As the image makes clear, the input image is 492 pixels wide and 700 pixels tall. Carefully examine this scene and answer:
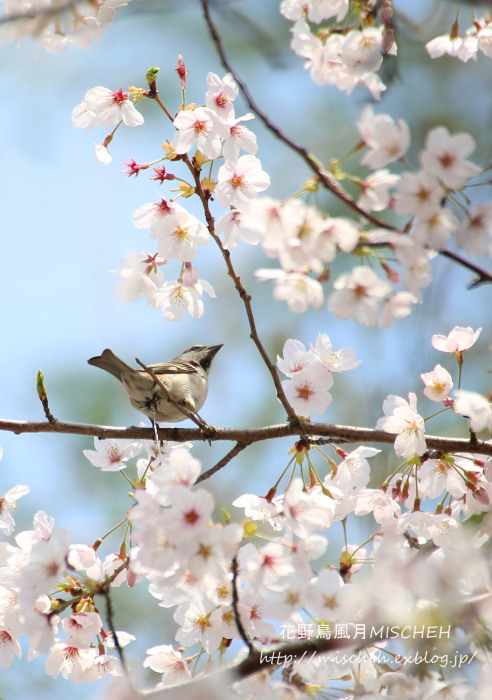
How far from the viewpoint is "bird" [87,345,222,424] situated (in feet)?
12.7

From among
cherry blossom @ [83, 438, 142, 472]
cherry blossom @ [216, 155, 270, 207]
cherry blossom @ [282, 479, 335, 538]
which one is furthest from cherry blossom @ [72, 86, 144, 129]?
cherry blossom @ [282, 479, 335, 538]

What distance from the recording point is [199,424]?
9.80ft

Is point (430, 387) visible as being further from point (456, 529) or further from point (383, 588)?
point (383, 588)

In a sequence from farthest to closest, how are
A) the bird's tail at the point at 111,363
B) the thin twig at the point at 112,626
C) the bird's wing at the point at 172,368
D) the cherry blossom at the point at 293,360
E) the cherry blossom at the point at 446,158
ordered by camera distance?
the bird's wing at the point at 172,368 → the bird's tail at the point at 111,363 → the cherry blossom at the point at 293,360 → the thin twig at the point at 112,626 → the cherry blossom at the point at 446,158

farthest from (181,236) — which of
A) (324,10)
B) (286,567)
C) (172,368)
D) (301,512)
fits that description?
(172,368)

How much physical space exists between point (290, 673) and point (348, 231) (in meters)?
1.77

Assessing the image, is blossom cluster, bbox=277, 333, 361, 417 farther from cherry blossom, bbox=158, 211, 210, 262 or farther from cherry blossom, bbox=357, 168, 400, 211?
cherry blossom, bbox=357, 168, 400, 211

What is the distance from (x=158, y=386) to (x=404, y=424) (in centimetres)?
145

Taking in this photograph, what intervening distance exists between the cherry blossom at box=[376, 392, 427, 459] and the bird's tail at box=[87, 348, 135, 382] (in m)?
1.71

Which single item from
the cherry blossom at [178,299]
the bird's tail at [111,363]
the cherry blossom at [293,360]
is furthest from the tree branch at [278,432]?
the bird's tail at [111,363]

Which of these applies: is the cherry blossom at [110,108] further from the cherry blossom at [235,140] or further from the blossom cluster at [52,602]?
the blossom cluster at [52,602]

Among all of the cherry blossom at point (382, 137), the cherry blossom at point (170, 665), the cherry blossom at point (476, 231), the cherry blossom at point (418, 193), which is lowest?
the cherry blossom at point (170, 665)

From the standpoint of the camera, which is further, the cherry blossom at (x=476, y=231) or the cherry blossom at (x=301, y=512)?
the cherry blossom at (x=301, y=512)

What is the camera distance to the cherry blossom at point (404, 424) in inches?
104
